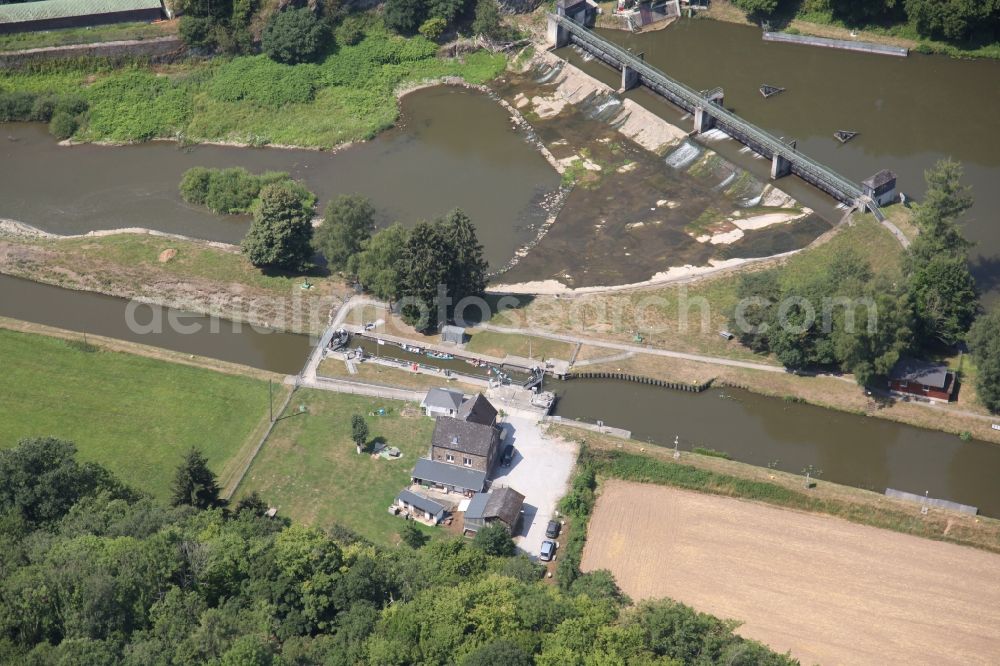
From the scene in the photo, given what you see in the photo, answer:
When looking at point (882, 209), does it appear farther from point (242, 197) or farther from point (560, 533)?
point (242, 197)

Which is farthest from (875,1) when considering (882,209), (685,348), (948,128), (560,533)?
(560,533)

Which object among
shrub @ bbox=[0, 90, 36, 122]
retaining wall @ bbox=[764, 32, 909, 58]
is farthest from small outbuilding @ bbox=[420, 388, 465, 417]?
shrub @ bbox=[0, 90, 36, 122]

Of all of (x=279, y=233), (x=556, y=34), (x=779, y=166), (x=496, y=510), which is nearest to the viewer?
(x=496, y=510)

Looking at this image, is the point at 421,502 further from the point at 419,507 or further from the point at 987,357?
the point at 987,357

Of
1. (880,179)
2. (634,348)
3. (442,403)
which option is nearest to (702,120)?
(880,179)

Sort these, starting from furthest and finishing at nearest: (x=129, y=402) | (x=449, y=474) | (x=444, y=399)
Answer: (x=129, y=402)
(x=444, y=399)
(x=449, y=474)
